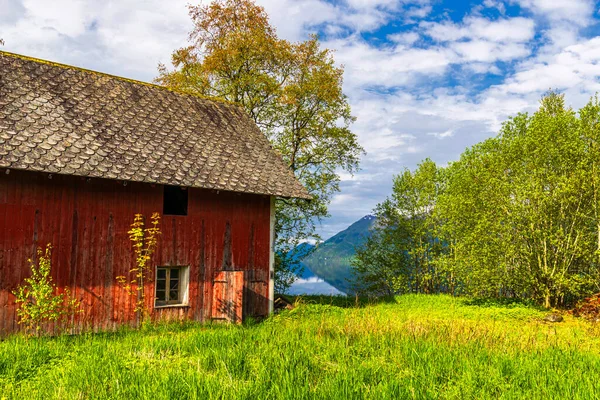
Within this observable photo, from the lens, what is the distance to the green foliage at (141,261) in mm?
12402

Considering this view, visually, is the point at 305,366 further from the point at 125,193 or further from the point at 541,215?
the point at 541,215

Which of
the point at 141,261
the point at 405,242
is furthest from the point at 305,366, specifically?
the point at 405,242

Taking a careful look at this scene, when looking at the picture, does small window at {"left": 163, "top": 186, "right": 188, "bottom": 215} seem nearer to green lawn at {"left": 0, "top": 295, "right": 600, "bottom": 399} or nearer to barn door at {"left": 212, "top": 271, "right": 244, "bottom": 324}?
barn door at {"left": 212, "top": 271, "right": 244, "bottom": 324}

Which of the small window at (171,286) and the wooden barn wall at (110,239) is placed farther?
the small window at (171,286)

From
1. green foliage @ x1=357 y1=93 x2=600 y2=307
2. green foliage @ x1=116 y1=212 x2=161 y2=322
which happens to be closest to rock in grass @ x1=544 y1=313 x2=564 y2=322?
green foliage @ x1=357 y1=93 x2=600 y2=307

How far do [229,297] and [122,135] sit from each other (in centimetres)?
568

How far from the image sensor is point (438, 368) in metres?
7.36

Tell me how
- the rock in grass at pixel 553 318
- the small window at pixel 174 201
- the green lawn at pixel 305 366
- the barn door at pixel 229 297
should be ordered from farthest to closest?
the rock in grass at pixel 553 318
the small window at pixel 174 201
the barn door at pixel 229 297
the green lawn at pixel 305 366

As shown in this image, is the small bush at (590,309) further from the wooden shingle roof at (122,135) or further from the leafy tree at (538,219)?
the wooden shingle roof at (122,135)

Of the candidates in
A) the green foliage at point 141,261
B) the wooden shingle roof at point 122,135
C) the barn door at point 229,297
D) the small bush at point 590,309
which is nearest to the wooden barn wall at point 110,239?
the green foliage at point 141,261

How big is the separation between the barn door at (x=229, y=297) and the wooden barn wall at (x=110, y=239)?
0.95ft

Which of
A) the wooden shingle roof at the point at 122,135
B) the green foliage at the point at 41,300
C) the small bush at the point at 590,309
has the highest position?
the wooden shingle roof at the point at 122,135

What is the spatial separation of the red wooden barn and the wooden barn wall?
0.09ft

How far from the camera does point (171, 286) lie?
13.8 meters
